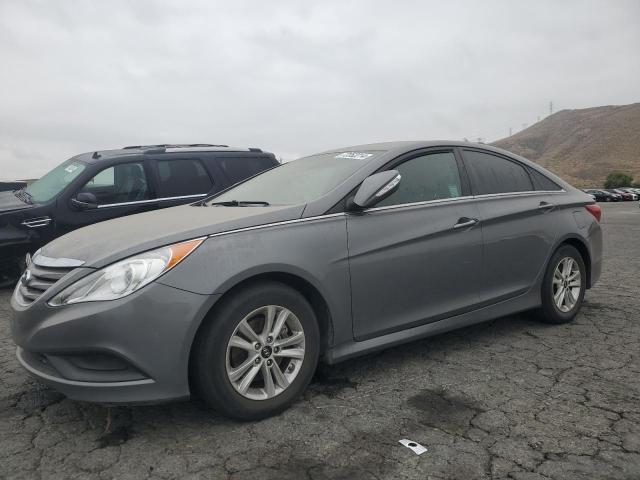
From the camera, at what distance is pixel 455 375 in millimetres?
3561

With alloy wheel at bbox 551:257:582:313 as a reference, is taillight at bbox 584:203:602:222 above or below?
above

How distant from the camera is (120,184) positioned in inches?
272

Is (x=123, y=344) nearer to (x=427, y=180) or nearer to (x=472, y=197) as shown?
(x=427, y=180)

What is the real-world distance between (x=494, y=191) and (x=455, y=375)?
149 centimetres

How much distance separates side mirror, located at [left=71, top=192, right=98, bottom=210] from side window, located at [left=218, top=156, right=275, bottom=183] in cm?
168

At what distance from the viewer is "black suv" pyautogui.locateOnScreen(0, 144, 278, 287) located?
251 inches

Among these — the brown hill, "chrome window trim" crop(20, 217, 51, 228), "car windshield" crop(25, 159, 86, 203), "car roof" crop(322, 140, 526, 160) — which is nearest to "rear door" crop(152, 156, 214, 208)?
"car windshield" crop(25, 159, 86, 203)

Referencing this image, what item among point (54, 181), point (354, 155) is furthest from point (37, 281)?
point (54, 181)

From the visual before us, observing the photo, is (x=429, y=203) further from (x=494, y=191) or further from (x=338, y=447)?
(x=338, y=447)

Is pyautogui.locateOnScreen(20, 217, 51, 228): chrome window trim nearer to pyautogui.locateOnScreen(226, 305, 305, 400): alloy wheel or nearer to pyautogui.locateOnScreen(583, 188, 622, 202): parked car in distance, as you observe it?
pyautogui.locateOnScreen(226, 305, 305, 400): alloy wheel

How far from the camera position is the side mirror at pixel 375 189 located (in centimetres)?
329

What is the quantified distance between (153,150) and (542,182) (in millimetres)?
4652

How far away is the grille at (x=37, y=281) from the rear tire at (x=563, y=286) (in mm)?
3522

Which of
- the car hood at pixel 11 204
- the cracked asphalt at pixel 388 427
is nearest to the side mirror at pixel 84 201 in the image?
the car hood at pixel 11 204
